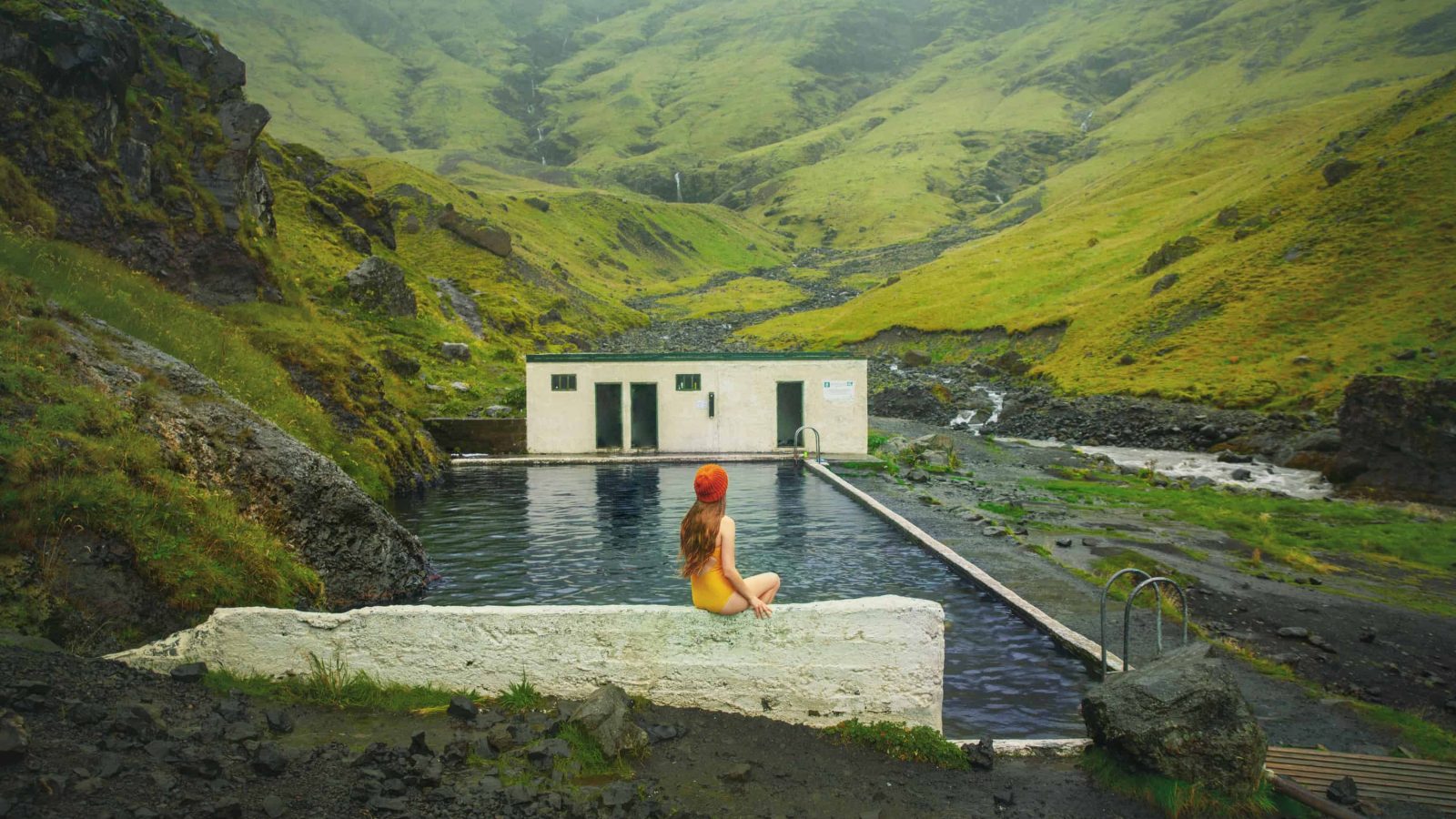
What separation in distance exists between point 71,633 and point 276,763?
13.8ft

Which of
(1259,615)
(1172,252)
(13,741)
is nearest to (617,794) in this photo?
(13,741)

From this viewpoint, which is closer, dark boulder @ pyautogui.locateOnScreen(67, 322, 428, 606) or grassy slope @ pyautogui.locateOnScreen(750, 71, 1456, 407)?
dark boulder @ pyautogui.locateOnScreen(67, 322, 428, 606)

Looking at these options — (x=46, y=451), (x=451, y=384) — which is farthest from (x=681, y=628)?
(x=451, y=384)

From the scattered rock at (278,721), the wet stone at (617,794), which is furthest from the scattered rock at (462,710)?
the wet stone at (617,794)

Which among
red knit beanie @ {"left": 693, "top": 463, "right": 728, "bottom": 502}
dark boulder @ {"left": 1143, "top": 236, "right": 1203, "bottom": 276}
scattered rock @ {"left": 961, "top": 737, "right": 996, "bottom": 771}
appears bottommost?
scattered rock @ {"left": 961, "top": 737, "right": 996, "bottom": 771}

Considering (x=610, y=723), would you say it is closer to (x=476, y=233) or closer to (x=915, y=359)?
(x=915, y=359)

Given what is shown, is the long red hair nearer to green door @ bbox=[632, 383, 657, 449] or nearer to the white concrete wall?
the white concrete wall

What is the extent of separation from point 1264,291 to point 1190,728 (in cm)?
6342

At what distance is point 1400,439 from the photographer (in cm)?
3033

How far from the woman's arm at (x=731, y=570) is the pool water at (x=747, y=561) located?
3465mm

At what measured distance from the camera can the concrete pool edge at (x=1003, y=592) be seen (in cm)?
1234

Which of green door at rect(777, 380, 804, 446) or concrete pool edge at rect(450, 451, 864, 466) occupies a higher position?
green door at rect(777, 380, 804, 446)

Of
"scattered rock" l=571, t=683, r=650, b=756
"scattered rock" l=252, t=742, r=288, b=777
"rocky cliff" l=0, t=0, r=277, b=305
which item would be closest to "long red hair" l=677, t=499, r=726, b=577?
"scattered rock" l=571, t=683, r=650, b=756

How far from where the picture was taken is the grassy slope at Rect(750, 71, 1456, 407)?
48.1m
